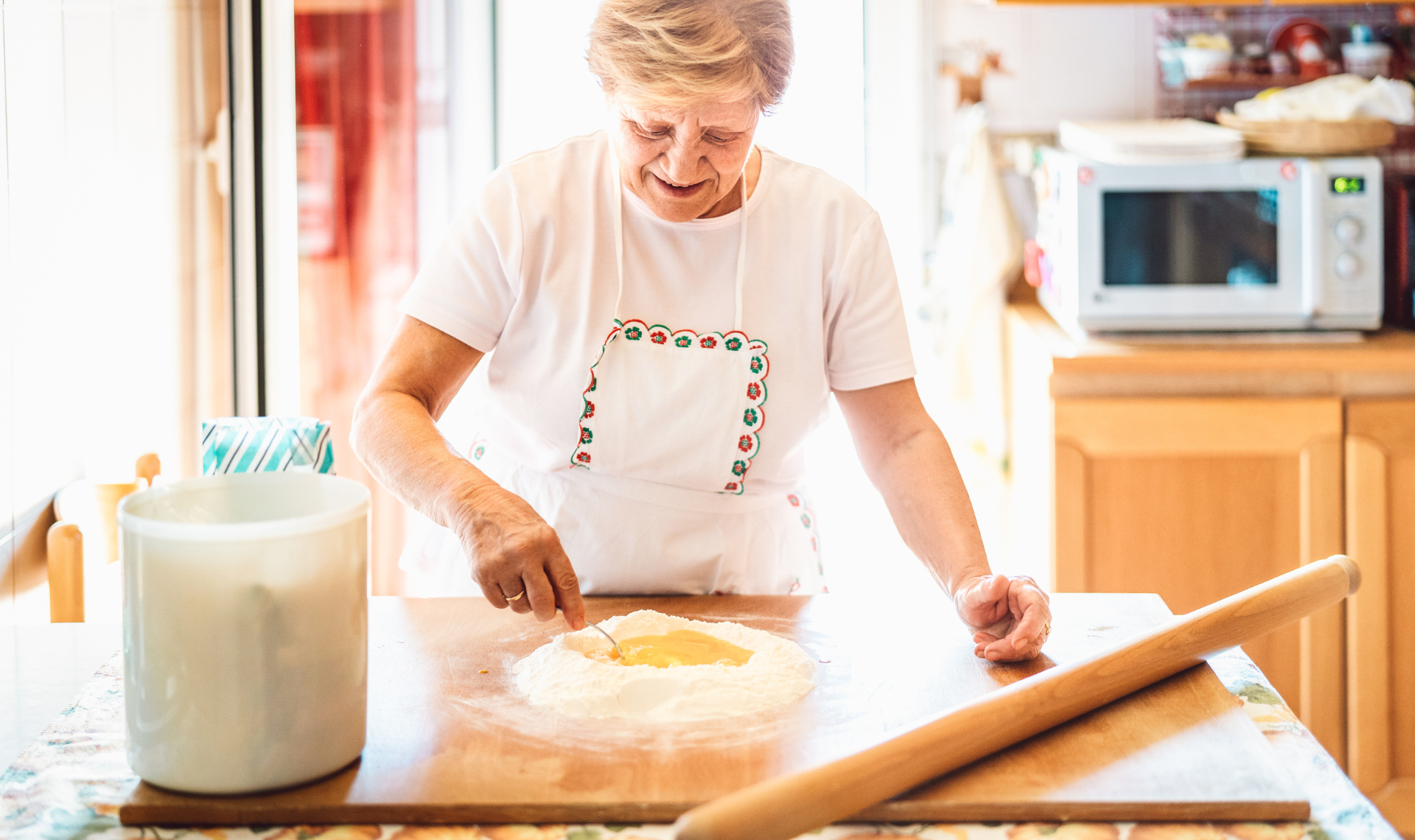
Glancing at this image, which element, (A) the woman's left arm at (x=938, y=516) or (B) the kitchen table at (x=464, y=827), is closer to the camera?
(B) the kitchen table at (x=464, y=827)

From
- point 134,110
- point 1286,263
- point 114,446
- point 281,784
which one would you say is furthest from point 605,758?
point 1286,263

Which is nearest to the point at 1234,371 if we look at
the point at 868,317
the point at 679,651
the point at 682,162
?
the point at 868,317

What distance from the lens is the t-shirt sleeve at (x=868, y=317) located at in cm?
137

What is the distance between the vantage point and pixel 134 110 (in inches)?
71.1

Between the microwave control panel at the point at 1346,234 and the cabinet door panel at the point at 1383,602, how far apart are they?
0.21 metres

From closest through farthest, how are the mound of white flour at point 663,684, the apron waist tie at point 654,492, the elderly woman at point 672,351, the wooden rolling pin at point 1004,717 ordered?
the wooden rolling pin at point 1004,717 < the mound of white flour at point 663,684 < the elderly woman at point 672,351 < the apron waist tie at point 654,492

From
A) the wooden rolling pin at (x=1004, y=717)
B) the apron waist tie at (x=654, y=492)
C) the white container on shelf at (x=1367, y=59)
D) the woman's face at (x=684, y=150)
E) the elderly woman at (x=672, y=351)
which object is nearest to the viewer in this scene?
the wooden rolling pin at (x=1004, y=717)

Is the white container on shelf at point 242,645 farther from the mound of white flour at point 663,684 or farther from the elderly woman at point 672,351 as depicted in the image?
the elderly woman at point 672,351

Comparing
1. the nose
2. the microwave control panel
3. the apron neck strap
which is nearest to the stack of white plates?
the microwave control panel

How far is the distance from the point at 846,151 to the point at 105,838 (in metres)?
2.40

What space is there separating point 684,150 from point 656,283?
0.64 ft

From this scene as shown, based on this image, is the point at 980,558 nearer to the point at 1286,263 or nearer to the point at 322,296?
the point at 1286,263

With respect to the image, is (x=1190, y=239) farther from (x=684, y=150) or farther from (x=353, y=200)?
(x=353, y=200)

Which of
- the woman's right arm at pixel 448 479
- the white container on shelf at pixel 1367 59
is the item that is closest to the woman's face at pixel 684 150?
the woman's right arm at pixel 448 479
